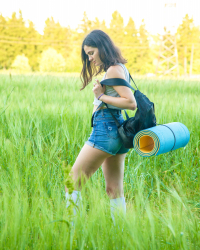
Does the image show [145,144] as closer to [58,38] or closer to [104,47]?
[104,47]

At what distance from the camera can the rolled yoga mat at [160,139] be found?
145cm

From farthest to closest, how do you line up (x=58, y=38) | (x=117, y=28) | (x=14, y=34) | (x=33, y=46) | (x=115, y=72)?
(x=117, y=28), (x=58, y=38), (x=14, y=34), (x=33, y=46), (x=115, y=72)

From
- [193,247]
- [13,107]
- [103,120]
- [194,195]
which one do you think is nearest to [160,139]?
[103,120]

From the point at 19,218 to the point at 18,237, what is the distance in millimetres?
78

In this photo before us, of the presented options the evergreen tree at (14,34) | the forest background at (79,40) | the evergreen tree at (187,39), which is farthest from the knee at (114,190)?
the evergreen tree at (187,39)

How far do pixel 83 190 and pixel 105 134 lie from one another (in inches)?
18.9

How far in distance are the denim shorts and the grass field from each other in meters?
0.22

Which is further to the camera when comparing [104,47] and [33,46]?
[33,46]

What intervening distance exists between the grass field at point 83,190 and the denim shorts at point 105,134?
8.6 inches

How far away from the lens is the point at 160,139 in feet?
4.71

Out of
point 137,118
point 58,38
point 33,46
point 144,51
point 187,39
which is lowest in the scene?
point 137,118

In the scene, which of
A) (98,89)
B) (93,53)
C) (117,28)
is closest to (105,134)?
(98,89)

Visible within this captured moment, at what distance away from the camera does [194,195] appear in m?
2.22

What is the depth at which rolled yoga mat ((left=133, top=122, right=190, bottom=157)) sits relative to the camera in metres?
1.45
